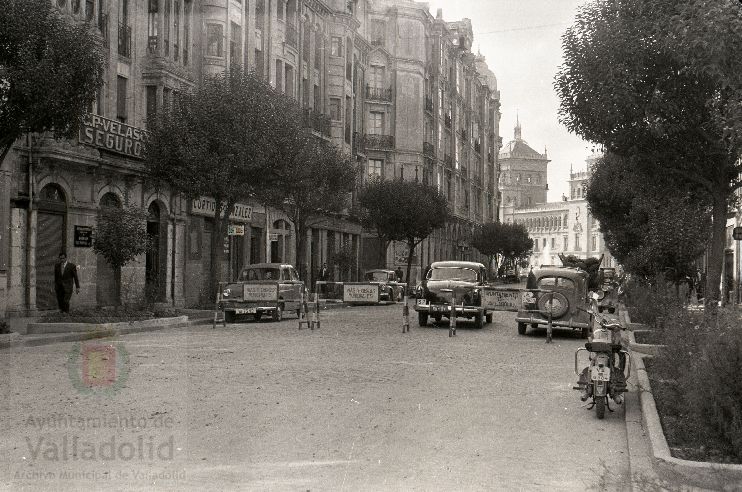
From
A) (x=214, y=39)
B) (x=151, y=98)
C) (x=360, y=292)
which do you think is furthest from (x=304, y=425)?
(x=214, y=39)

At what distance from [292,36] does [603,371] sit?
38464mm

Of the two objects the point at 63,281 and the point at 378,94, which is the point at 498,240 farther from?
the point at 63,281

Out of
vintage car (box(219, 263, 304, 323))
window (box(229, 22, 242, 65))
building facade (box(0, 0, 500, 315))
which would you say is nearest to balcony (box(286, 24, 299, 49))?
building facade (box(0, 0, 500, 315))

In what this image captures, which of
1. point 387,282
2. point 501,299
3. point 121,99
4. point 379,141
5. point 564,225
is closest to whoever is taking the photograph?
point 501,299

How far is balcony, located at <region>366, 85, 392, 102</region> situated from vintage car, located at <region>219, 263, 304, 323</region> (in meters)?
39.3

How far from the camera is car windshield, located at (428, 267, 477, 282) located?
24.2 metres

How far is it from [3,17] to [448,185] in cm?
6564

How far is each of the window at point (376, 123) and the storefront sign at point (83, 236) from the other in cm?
3909

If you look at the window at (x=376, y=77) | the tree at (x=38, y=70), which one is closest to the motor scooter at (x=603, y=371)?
the tree at (x=38, y=70)

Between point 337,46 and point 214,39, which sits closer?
point 214,39

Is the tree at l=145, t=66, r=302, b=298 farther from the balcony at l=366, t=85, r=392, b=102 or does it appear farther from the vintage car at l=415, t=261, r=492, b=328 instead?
the balcony at l=366, t=85, r=392, b=102

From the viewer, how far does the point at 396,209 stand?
52750 millimetres

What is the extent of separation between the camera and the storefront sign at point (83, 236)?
91.1 ft

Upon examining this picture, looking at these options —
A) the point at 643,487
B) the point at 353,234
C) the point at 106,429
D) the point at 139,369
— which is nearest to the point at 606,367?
the point at 643,487
